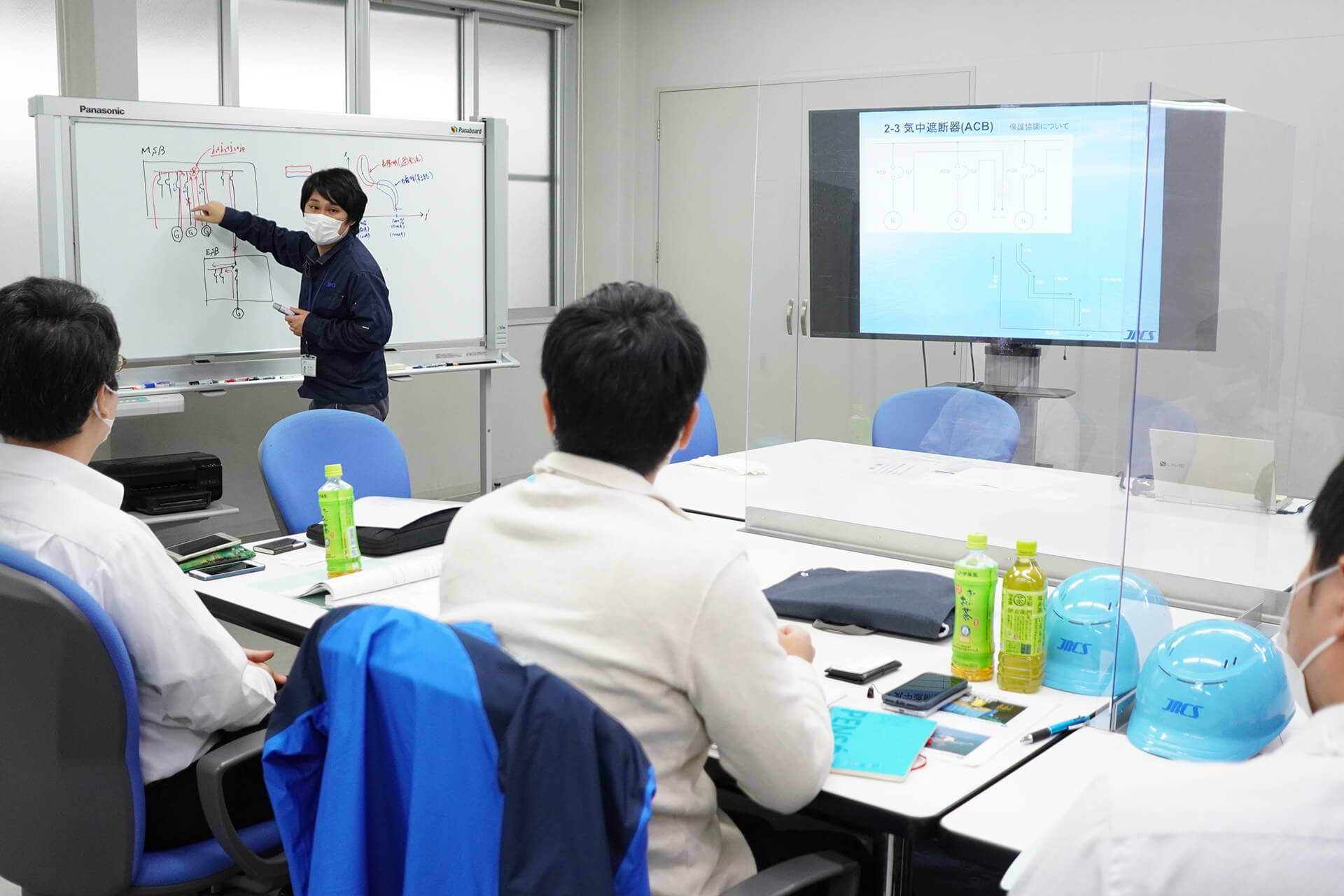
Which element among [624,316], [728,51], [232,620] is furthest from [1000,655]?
[728,51]

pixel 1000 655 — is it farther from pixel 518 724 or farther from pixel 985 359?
pixel 985 359

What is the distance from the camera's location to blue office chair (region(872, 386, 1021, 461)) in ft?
9.00

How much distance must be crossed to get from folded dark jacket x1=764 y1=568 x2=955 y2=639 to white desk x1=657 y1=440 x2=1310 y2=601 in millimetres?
312

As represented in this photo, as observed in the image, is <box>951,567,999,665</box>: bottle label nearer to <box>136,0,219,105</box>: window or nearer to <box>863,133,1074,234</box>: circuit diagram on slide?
<box>863,133,1074,234</box>: circuit diagram on slide

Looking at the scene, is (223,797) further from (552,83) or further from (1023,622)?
(552,83)

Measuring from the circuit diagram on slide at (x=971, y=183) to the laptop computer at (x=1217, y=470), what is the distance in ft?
2.24

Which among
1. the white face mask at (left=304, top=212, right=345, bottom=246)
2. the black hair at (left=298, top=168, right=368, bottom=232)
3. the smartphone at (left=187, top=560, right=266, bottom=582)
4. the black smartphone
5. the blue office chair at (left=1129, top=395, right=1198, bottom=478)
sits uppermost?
the black hair at (left=298, top=168, right=368, bottom=232)

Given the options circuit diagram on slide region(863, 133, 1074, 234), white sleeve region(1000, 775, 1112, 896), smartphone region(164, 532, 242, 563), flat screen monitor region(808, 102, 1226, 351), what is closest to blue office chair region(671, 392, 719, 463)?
flat screen monitor region(808, 102, 1226, 351)

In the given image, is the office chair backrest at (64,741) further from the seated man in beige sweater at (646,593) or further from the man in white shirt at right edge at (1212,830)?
the man in white shirt at right edge at (1212,830)

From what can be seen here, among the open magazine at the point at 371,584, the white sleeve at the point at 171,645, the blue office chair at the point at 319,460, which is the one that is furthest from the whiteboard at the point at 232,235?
the white sleeve at the point at 171,645

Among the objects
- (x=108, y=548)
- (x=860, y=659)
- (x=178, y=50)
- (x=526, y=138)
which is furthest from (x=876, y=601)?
(x=526, y=138)

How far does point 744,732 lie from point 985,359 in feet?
5.45

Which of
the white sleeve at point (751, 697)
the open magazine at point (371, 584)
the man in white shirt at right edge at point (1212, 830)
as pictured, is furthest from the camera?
the open magazine at point (371, 584)

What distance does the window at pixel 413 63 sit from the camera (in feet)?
18.5
